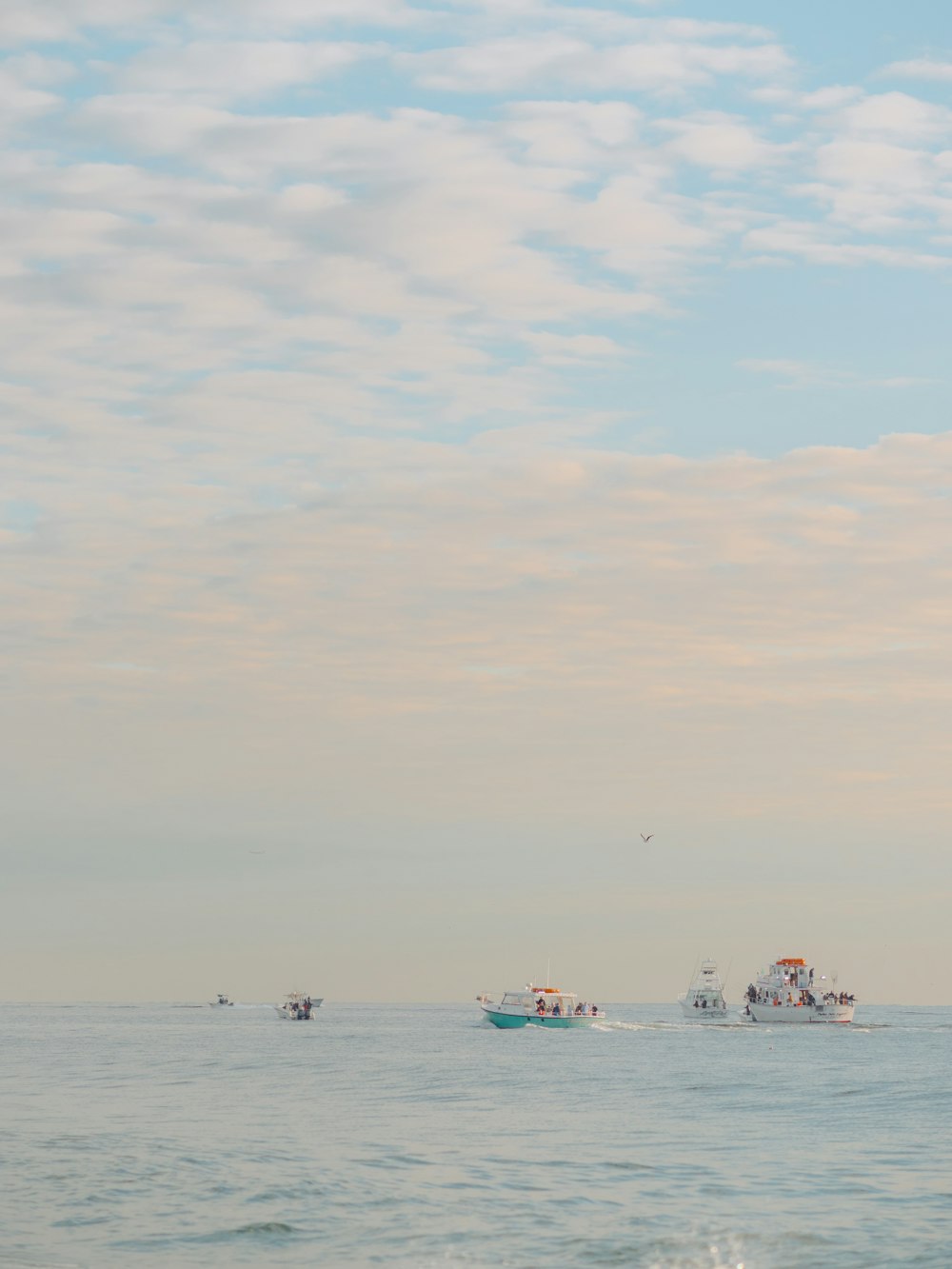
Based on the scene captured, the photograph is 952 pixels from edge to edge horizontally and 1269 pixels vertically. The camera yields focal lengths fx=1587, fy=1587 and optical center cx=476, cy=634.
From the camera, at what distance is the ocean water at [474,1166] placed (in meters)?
31.2

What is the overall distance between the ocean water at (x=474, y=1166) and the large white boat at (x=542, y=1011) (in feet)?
179

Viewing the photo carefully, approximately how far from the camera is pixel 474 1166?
143 feet

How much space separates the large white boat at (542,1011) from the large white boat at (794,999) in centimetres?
2057

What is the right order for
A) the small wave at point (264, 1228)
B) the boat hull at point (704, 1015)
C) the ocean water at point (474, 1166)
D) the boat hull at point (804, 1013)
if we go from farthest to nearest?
the boat hull at point (704, 1015), the boat hull at point (804, 1013), the small wave at point (264, 1228), the ocean water at point (474, 1166)

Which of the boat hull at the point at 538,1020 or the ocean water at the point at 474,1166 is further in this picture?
the boat hull at the point at 538,1020

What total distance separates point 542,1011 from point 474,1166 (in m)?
105

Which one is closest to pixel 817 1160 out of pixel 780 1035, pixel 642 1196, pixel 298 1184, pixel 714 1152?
pixel 714 1152

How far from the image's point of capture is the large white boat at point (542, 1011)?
146875 millimetres

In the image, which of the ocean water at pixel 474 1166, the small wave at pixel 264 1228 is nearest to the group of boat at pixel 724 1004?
the ocean water at pixel 474 1166

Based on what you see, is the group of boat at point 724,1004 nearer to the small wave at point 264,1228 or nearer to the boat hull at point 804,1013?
the boat hull at point 804,1013

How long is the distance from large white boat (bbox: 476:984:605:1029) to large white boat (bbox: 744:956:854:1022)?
20569 millimetres

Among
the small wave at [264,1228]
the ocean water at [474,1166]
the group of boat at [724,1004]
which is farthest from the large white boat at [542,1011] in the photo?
the small wave at [264,1228]

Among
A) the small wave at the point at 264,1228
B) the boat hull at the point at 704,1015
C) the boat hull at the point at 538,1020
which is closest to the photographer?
the small wave at the point at 264,1228

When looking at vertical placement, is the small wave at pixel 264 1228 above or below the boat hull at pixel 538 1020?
above
